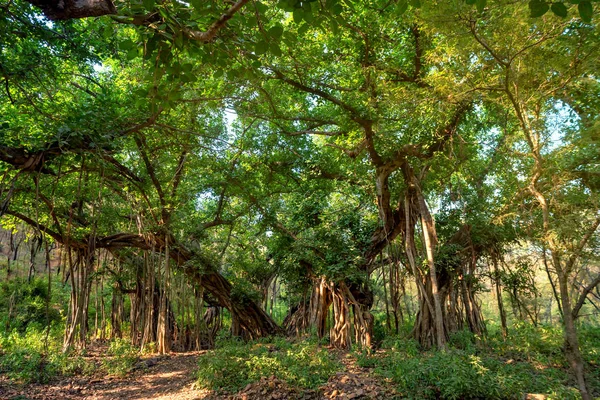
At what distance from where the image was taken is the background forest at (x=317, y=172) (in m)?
2.79

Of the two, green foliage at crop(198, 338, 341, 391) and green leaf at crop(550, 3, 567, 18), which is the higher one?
green leaf at crop(550, 3, 567, 18)

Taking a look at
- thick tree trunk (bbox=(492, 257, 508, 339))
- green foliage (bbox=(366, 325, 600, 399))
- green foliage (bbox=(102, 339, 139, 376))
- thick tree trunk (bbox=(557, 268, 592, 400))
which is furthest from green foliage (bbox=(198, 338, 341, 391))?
thick tree trunk (bbox=(492, 257, 508, 339))

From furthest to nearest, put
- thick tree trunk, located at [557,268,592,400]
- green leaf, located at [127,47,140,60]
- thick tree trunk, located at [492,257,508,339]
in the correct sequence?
thick tree trunk, located at [492,257,508,339] → thick tree trunk, located at [557,268,592,400] → green leaf, located at [127,47,140,60]

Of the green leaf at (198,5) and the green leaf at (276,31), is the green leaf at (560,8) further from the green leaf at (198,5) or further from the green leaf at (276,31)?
the green leaf at (198,5)

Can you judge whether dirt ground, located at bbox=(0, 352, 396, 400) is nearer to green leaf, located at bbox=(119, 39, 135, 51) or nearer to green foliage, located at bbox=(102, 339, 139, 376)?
green foliage, located at bbox=(102, 339, 139, 376)

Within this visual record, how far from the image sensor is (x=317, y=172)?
6.78 metres

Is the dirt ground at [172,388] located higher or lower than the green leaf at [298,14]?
lower

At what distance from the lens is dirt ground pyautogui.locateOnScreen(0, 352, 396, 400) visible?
11.9 feet

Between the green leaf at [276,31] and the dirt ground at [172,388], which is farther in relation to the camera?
the dirt ground at [172,388]

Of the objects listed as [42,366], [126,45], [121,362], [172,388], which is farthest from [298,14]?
[42,366]

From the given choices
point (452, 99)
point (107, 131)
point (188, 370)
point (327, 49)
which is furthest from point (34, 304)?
point (452, 99)

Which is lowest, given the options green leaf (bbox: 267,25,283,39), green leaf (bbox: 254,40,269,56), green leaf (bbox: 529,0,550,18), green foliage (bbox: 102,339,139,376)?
green foliage (bbox: 102,339,139,376)

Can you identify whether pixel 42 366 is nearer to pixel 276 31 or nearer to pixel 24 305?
pixel 276 31

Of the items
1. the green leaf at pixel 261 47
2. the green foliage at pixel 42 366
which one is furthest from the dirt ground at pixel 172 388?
the green leaf at pixel 261 47
